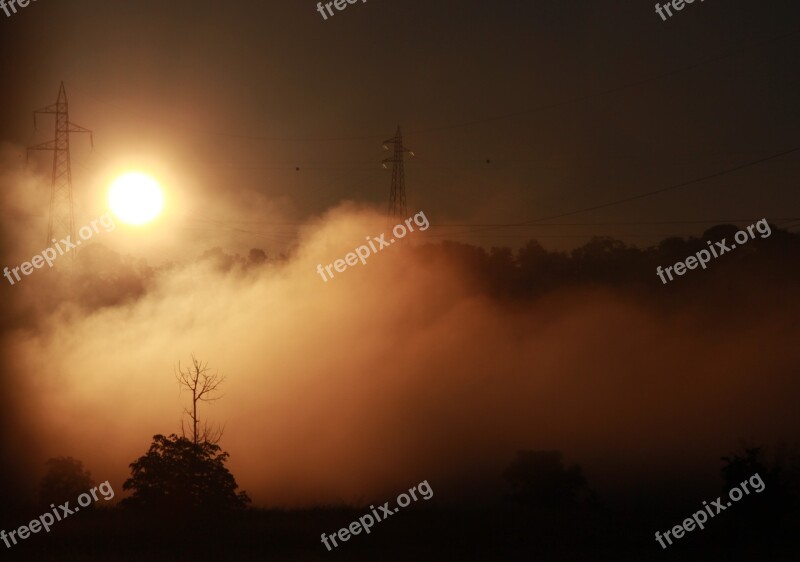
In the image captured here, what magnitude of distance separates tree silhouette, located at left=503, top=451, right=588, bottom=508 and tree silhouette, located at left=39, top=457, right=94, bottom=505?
19.4m

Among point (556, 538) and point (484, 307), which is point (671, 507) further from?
point (484, 307)

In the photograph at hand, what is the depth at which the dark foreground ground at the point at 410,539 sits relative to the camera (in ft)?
94.4

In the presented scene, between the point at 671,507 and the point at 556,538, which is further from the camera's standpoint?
the point at 671,507

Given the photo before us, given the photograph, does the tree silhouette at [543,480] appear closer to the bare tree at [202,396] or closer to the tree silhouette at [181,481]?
the bare tree at [202,396]

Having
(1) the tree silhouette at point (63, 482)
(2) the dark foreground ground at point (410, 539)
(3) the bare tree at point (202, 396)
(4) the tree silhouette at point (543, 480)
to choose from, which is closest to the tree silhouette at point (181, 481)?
(2) the dark foreground ground at point (410, 539)

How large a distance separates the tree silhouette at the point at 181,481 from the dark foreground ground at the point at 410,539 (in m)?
1.23

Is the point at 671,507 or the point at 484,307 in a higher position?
the point at 484,307

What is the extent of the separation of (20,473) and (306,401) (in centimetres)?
2176

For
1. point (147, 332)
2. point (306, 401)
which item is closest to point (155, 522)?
point (306, 401)

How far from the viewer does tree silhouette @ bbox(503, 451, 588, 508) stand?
151 ft

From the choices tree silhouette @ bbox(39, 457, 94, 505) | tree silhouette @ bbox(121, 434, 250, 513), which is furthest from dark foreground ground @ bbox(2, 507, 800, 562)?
tree silhouette @ bbox(39, 457, 94, 505)

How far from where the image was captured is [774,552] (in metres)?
30.7

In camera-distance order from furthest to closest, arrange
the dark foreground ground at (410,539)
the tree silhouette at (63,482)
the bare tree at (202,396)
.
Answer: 1. the bare tree at (202,396)
2. the tree silhouette at (63,482)
3. the dark foreground ground at (410,539)

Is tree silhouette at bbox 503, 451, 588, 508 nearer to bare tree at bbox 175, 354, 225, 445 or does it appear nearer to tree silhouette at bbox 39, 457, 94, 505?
bare tree at bbox 175, 354, 225, 445
